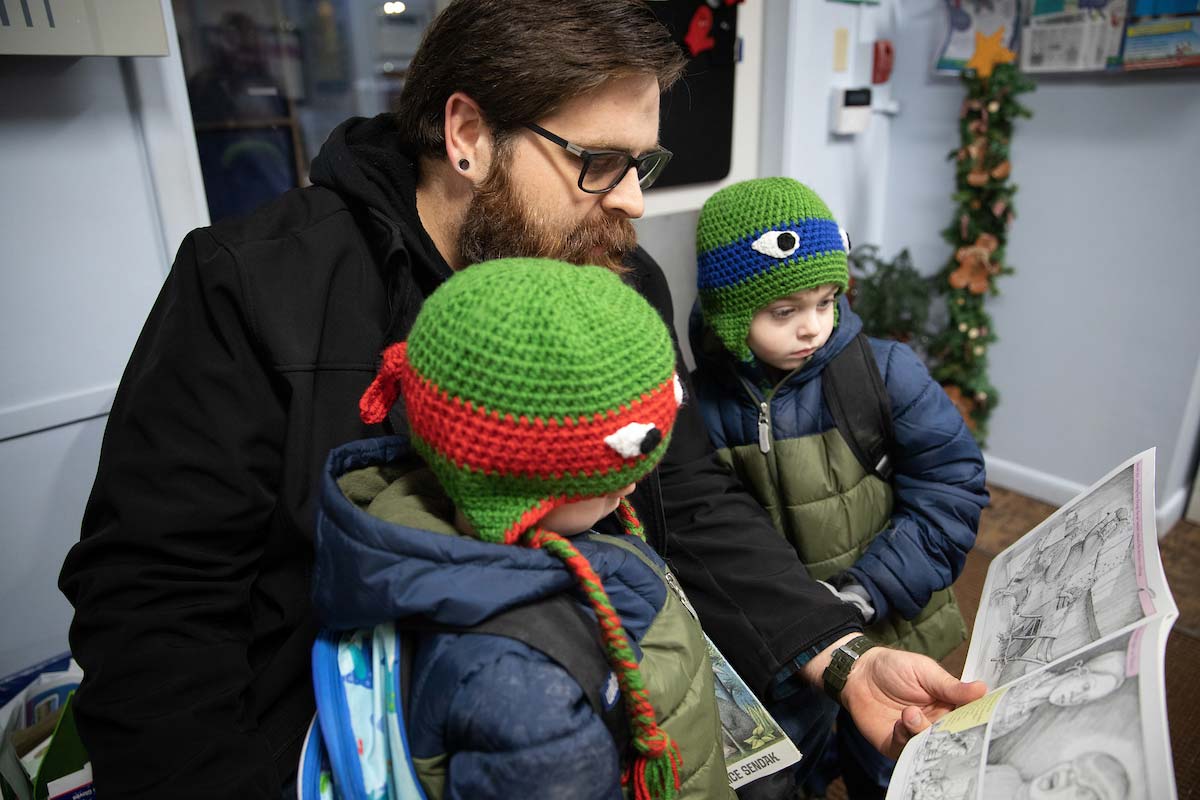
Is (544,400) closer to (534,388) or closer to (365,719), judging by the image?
(534,388)

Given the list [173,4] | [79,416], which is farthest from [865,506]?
[173,4]

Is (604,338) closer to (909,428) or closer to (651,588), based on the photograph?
(651,588)

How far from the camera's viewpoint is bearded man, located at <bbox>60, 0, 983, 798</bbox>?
0.88m

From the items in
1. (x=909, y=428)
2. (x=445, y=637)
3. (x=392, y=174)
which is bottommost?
(x=909, y=428)

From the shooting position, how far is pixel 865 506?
4.60ft

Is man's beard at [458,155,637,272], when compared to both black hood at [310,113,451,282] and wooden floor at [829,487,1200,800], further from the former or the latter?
wooden floor at [829,487,1200,800]

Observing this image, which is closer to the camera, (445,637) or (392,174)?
(445,637)

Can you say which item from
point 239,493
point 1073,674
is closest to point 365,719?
point 239,493

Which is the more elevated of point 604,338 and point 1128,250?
point 604,338

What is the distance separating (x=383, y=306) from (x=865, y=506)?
94cm

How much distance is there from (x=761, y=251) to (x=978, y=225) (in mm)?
2038

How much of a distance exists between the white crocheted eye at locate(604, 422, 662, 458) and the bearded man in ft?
1.56

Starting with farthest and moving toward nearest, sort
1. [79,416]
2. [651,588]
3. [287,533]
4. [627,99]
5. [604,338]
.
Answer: [79,416]
[627,99]
[287,533]
[651,588]
[604,338]

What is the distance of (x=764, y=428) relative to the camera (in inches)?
55.1
